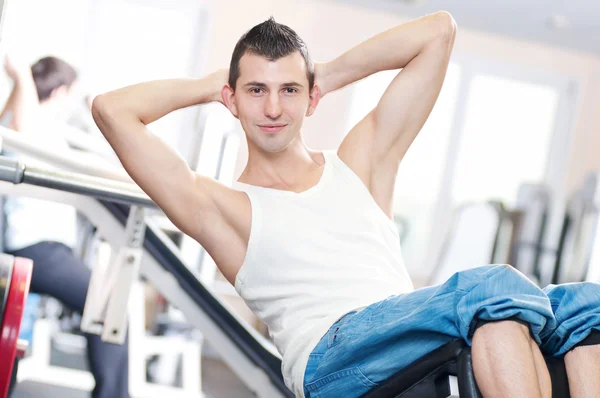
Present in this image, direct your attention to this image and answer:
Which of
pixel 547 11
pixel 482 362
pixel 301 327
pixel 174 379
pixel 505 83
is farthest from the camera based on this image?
pixel 505 83

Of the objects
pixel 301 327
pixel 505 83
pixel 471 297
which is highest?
pixel 505 83

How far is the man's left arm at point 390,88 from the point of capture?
1.59m

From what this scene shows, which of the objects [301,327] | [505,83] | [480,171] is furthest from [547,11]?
[301,327]

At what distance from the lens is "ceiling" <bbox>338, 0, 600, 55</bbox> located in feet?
17.8

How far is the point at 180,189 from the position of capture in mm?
1441

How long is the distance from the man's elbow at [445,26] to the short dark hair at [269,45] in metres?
0.29

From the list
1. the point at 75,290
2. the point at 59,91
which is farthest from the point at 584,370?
the point at 59,91

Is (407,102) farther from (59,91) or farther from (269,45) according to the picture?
(59,91)

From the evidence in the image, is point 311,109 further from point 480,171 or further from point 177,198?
point 480,171

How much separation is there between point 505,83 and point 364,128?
4.95m

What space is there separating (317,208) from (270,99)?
21cm

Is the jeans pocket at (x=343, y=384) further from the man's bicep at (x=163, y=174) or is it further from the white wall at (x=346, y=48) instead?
the white wall at (x=346, y=48)

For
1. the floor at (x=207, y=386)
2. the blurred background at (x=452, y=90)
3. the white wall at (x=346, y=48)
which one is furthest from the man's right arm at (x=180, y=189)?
the white wall at (x=346, y=48)

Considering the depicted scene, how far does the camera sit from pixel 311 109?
154cm
